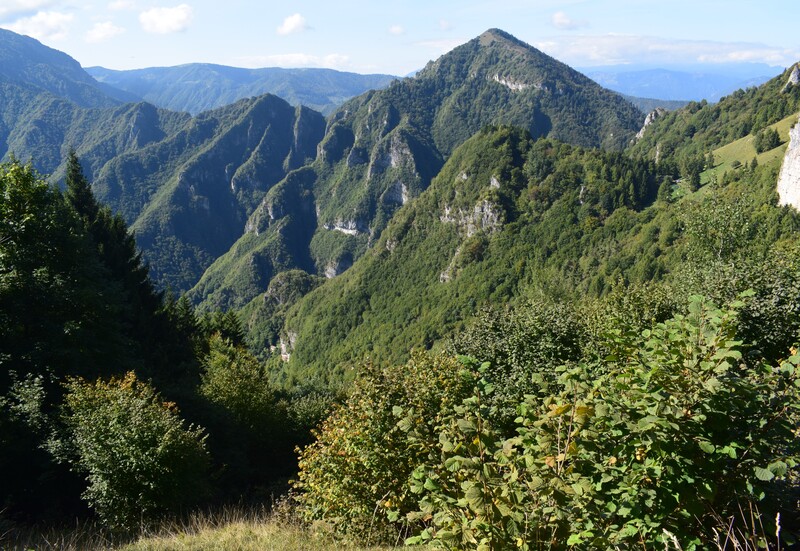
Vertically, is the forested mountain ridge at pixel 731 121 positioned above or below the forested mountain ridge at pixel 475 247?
above

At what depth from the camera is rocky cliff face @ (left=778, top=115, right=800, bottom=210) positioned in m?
81.4

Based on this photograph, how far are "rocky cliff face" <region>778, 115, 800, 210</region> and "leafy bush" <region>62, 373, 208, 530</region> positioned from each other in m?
97.7

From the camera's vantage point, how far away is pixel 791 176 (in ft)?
275

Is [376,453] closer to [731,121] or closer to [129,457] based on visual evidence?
[129,457]

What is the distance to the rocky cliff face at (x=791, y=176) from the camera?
8138 centimetres

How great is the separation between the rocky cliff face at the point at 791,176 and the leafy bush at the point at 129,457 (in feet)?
321

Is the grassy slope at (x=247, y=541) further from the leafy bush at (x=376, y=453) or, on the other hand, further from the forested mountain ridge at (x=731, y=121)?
the forested mountain ridge at (x=731, y=121)

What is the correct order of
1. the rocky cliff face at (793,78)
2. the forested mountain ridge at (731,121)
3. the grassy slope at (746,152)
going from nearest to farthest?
the grassy slope at (746,152), the forested mountain ridge at (731,121), the rocky cliff face at (793,78)

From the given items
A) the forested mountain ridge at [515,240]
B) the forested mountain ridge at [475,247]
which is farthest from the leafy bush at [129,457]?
the forested mountain ridge at [475,247]

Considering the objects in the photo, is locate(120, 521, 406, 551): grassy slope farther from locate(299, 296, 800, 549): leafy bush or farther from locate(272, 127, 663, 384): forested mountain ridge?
locate(272, 127, 663, 384): forested mountain ridge

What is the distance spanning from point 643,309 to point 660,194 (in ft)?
345

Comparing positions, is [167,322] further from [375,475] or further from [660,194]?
[660,194]

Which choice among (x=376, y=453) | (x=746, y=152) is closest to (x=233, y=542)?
(x=376, y=453)

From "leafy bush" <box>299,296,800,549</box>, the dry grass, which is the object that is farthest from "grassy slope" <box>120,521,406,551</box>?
"leafy bush" <box>299,296,800,549</box>
